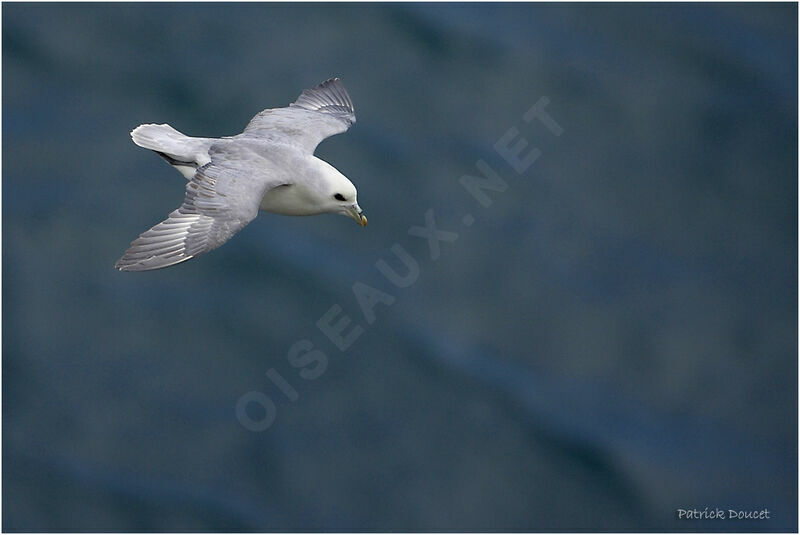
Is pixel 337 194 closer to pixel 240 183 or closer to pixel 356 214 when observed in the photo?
pixel 356 214

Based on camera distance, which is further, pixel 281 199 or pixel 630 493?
pixel 630 493

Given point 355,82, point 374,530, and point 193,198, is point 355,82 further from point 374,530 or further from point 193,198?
point 193,198

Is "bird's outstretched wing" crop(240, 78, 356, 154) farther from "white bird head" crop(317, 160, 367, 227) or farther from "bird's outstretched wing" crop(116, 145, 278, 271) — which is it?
"bird's outstretched wing" crop(116, 145, 278, 271)

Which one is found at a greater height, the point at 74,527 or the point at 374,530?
the point at 374,530

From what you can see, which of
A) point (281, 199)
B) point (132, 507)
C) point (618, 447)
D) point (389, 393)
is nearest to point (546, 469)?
point (618, 447)

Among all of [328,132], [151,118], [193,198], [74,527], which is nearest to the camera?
[193,198]

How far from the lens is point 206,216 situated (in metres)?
9.98

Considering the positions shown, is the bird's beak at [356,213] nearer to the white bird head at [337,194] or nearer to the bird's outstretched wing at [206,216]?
the white bird head at [337,194]

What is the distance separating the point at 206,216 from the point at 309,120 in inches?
93.5

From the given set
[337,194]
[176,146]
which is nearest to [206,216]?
[337,194]

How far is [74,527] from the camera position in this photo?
15.2 m

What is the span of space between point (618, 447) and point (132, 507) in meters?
6.08

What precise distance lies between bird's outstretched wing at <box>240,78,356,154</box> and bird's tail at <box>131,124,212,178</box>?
55cm

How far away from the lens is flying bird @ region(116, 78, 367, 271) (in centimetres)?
979
